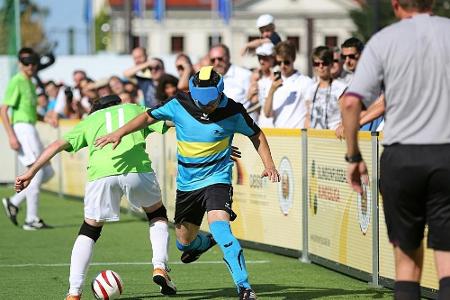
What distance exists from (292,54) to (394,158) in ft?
22.8

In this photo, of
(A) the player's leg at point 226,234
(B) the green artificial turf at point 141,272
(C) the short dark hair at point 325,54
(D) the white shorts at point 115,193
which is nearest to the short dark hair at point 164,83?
(B) the green artificial turf at point 141,272

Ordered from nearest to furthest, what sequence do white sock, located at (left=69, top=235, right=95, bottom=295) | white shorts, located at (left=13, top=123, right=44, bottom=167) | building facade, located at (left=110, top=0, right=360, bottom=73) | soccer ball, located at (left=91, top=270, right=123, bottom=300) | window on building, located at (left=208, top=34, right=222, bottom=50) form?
white sock, located at (left=69, top=235, right=95, bottom=295), soccer ball, located at (left=91, top=270, right=123, bottom=300), white shorts, located at (left=13, top=123, right=44, bottom=167), window on building, located at (left=208, top=34, right=222, bottom=50), building facade, located at (left=110, top=0, right=360, bottom=73)

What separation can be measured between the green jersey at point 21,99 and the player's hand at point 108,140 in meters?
6.92

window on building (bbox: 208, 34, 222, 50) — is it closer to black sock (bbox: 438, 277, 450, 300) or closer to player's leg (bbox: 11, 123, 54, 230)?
player's leg (bbox: 11, 123, 54, 230)

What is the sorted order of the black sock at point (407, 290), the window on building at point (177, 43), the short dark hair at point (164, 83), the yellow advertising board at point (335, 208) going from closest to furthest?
1. the black sock at point (407, 290)
2. the yellow advertising board at point (335, 208)
3. the short dark hair at point (164, 83)
4. the window on building at point (177, 43)

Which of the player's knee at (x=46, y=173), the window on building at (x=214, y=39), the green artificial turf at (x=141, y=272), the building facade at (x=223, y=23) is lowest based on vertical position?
the green artificial turf at (x=141, y=272)

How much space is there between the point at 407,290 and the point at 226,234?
101 inches

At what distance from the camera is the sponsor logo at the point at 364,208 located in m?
10.5

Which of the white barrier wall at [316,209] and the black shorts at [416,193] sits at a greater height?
the black shorts at [416,193]

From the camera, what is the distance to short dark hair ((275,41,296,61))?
13.5 meters

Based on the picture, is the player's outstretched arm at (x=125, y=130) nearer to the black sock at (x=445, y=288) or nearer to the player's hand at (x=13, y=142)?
the black sock at (x=445, y=288)

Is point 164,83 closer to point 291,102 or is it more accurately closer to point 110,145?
point 291,102

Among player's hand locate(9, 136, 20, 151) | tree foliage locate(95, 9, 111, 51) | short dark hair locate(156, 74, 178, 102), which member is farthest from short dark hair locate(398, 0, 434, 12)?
tree foliage locate(95, 9, 111, 51)

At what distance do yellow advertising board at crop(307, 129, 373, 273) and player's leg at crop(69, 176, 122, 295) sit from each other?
2099 mm
